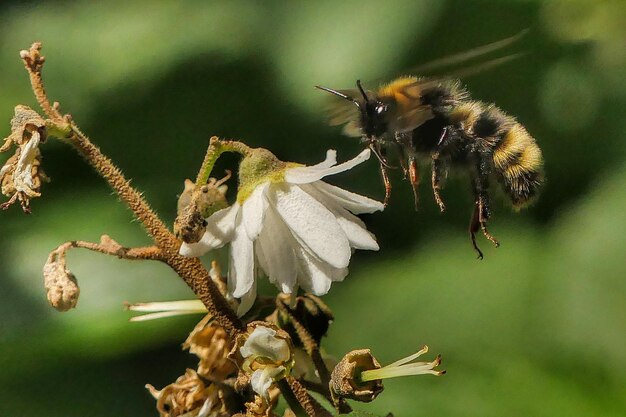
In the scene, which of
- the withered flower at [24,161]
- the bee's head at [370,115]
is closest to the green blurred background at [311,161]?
the bee's head at [370,115]

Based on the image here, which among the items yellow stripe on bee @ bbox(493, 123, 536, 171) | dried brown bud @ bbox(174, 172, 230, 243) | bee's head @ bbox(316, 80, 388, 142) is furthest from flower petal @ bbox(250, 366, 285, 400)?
yellow stripe on bee @ bbox(493, 123, 536, 171)

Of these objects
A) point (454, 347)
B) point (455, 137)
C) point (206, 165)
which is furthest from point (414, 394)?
point (206, 165)

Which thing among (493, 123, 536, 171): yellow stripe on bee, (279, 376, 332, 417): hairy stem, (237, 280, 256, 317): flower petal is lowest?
(279, 376, 332, 417): hairy stem

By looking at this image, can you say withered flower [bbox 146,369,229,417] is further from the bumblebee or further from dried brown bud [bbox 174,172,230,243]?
the bumblebee

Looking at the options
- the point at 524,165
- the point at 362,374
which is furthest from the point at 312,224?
the point at 524,165

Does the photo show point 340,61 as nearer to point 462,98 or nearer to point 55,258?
point 462,98

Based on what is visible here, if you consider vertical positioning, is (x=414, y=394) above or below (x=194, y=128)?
below
